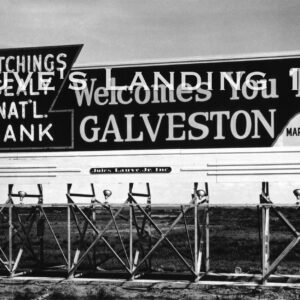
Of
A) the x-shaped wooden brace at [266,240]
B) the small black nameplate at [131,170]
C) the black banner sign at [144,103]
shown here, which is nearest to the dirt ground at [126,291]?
the x-shaped wooden brace at [266,240]

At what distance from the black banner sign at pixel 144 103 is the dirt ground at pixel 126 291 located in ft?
11.9

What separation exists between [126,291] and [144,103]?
16.2 feet

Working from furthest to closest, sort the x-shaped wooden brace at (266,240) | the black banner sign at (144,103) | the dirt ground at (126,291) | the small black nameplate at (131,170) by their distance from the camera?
the small black nameplate at (131,170)
the black banner sign at (144,103)
the dirt ground at (126,291)
the x-shaped wooden brace at (266,240)

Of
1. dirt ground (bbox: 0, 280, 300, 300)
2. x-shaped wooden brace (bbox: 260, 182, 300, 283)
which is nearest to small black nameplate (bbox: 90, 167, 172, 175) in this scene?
x-shaped wooden brace (bbox: 260, 182, 300, 283)

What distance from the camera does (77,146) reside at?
1788cm

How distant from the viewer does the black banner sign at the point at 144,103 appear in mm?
16797

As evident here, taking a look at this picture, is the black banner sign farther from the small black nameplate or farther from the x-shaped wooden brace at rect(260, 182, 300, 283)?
the x-shaped wooden brace at rect(260, 182, 300, 283)

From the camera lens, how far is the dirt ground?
15.8 meters

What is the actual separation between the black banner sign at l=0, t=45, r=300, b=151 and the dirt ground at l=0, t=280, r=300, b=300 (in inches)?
143

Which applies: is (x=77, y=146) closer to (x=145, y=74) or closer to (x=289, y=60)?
(x=145, y=74)

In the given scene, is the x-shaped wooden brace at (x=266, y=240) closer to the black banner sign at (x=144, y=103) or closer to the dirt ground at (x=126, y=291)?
the dirt ground at (x=126, y=291)

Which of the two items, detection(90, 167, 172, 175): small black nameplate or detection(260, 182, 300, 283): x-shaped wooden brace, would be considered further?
detection(90, 167, 172, 175): small black nameplate

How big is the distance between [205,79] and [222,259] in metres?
11.7

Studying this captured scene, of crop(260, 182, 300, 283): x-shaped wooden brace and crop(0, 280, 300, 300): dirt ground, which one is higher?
crop(260, 182, 300, 283): x-shaped wooden brace
